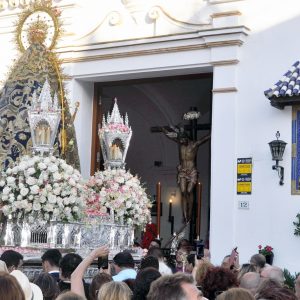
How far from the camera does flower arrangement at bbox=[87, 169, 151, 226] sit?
11977 mm

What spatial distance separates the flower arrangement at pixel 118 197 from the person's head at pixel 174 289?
7.16 meters

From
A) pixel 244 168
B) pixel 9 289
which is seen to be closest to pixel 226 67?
pixel 244 168

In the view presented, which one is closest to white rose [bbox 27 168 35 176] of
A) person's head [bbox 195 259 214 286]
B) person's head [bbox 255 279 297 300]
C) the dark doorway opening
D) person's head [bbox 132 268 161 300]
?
person's head [bbox 195 259 214 286]

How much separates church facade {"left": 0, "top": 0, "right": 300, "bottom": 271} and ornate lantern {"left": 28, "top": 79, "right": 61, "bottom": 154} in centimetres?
367

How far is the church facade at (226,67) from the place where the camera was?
→ 13.5m

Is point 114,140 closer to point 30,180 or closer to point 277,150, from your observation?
point 30,180

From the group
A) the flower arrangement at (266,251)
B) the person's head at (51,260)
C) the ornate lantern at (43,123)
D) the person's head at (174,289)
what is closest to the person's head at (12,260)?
the person's head at (51,260)

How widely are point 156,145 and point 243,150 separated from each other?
24.6 ft

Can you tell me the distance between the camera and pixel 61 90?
1271 centimetres

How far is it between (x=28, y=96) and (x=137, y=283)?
6773mm

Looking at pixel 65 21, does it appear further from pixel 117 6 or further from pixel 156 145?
pixel 156 145

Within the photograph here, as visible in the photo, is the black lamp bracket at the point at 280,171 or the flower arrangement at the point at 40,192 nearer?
the flower arrangement at the point at 40,192

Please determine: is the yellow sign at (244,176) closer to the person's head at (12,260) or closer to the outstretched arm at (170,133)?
the outstretched arm at (170,133)

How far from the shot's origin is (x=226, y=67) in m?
14.2
